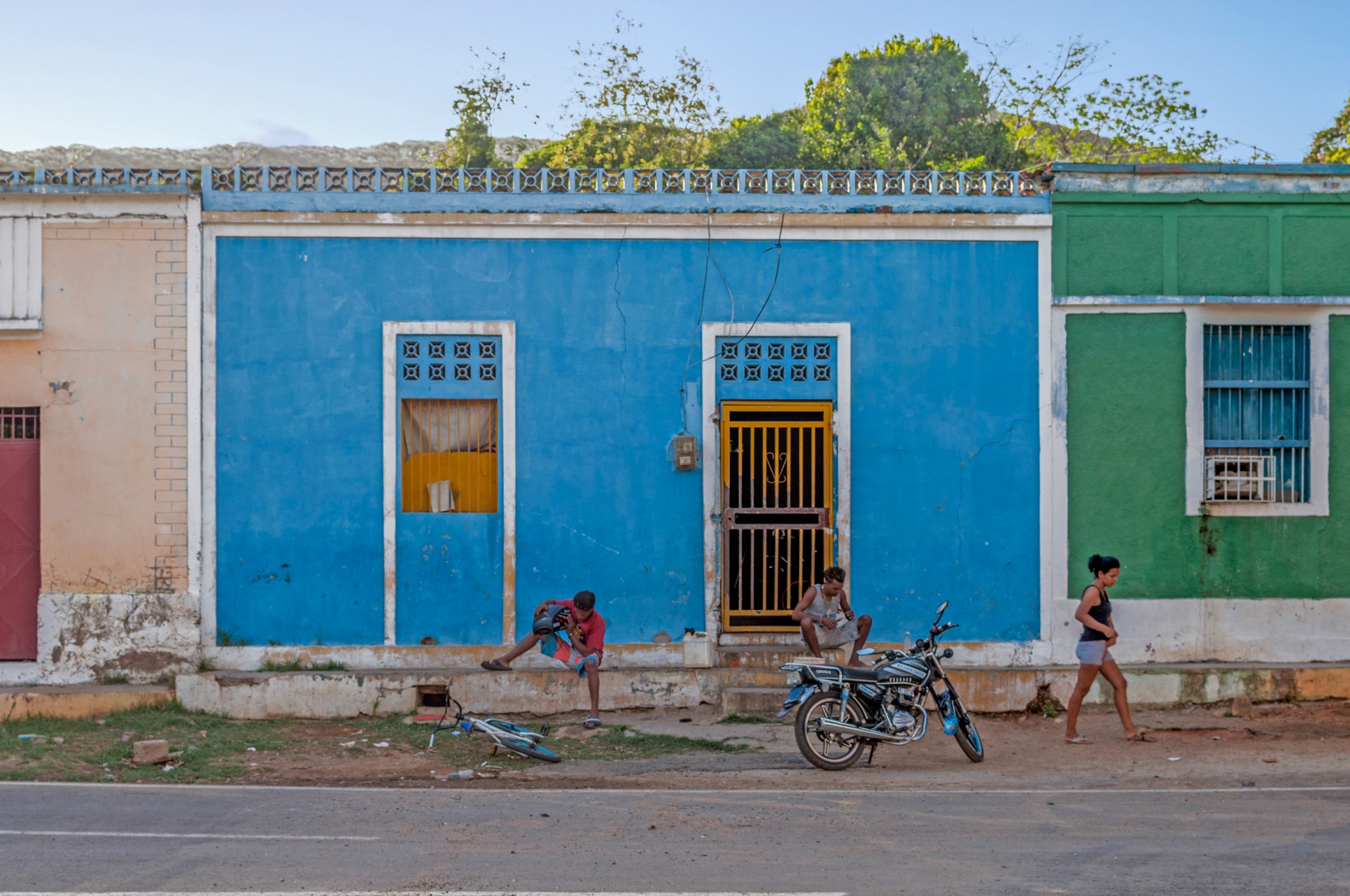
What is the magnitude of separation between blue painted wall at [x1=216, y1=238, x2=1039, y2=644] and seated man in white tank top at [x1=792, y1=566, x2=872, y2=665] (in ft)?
1.86

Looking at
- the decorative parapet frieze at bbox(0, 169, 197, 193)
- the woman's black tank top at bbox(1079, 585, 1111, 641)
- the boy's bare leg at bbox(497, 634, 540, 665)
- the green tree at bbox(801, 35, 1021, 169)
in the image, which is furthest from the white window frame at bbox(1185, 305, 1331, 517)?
the green tree at bbox(801, 35, 1021, 169)

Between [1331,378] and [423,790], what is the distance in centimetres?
886

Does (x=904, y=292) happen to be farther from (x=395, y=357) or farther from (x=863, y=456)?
(x=395, y=357)

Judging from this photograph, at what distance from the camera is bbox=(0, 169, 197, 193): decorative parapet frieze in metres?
10.8

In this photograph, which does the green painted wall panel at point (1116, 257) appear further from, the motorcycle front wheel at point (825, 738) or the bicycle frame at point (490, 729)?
the bicycle frame at point (490, 729)

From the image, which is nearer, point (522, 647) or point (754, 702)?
point (522, 647)

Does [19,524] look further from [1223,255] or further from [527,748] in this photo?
[1223,255]

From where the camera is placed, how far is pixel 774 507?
1124cm

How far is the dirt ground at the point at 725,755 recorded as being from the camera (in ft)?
27.2

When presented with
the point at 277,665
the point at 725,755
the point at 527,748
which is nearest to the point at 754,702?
the point at 725,755

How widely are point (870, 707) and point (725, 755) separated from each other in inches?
48.1

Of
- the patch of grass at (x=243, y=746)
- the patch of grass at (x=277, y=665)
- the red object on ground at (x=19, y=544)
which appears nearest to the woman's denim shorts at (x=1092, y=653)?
the patch of grass at (x=243, y=746)

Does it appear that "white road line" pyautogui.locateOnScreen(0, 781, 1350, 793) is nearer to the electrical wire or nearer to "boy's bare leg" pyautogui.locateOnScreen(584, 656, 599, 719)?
"boy's bare leg" pyautogui.locateOnScreen(584, 656, 599, 719)

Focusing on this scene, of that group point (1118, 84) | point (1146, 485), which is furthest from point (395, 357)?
point (1118, 84)
